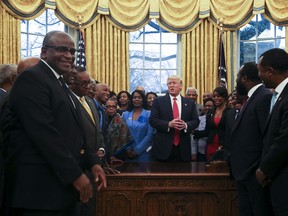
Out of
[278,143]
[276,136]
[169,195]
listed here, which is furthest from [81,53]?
[278,143]

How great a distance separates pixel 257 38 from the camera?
31.3 feet

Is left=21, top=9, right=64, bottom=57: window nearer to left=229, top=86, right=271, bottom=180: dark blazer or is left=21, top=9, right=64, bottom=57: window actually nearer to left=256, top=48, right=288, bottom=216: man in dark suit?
left=229, top=86, right=271, bottom=180: dark blazer

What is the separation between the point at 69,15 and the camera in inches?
338

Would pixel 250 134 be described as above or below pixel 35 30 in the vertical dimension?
below

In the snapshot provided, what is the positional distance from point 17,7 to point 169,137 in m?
4.16

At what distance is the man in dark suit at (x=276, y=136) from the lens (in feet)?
9.32

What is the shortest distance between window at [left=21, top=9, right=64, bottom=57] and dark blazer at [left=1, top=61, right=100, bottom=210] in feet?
21.4

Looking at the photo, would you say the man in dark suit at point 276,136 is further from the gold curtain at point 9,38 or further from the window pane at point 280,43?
Answer: the window pane at point 280,43

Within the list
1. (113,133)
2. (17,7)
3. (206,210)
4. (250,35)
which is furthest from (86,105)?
(250,35)

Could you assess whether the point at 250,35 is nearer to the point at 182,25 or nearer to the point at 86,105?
the point at 182,25

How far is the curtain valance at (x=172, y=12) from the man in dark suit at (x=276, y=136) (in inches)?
232

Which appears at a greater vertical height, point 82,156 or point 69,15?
point 69,15

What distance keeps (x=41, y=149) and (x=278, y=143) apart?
1432 mm

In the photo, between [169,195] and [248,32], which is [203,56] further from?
[169,195]
